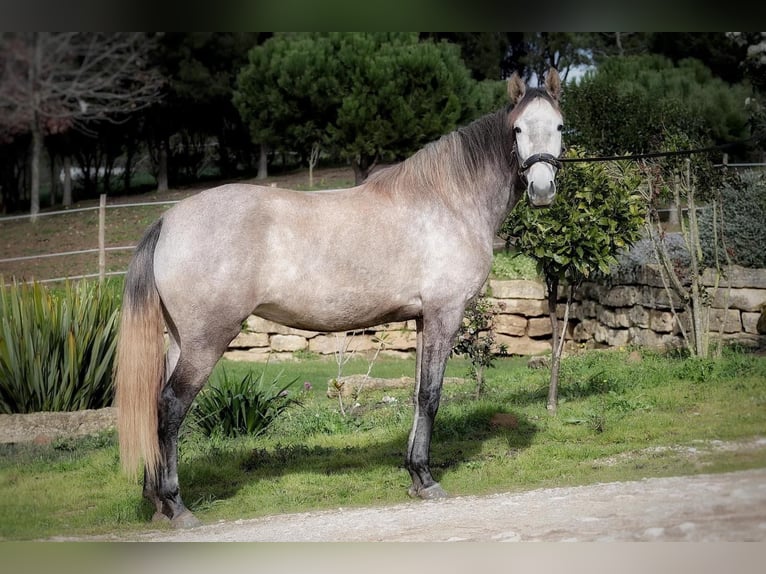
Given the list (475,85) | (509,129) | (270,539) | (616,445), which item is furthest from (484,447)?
(475,85)

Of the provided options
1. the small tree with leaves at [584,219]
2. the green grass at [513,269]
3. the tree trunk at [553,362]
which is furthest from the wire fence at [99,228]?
the green grass at [513,269]

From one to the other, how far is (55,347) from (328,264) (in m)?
2.73

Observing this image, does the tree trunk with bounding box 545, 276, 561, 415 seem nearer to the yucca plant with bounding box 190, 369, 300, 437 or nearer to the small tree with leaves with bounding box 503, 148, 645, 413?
the small tree with leaves with bounding box 503, 148, 645, 413

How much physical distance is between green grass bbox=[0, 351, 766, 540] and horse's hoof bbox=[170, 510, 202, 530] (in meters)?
0.15

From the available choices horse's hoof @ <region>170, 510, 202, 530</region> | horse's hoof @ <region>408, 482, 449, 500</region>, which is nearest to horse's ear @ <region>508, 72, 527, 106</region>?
horse's hoof @ <region>408, 482, 449, 500</region>

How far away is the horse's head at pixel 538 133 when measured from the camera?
4020mm

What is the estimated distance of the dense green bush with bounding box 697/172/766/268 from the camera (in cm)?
515

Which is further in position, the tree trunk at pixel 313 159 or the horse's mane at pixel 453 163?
the tree trunk at pixel 313 159

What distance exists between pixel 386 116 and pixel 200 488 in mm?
3390

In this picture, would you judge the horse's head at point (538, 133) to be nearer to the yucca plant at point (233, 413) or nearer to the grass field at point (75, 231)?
the grass field at point (75, 231)

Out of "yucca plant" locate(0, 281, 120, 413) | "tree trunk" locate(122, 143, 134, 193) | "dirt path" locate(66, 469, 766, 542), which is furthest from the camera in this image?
"yucca plant" locate(0, 281, 120, 413)

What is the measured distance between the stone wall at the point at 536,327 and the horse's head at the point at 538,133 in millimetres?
3602

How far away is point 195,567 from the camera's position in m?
3.98

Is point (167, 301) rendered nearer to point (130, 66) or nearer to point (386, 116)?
point (130, 66)
